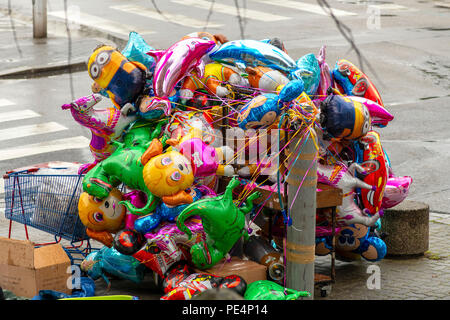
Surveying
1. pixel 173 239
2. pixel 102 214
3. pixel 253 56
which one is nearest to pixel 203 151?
pixel 173 239

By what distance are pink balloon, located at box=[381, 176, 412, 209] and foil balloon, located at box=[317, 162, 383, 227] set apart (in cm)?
29

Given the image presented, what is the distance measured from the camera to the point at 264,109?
6293mm

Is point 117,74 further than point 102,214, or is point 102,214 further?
point 117,74

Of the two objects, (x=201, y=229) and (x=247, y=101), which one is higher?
(x=247, y=101)

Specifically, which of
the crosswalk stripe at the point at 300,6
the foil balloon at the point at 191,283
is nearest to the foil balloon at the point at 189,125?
the foil balloon at the point at 191,283

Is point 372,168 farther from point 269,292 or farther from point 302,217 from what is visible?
point 269,292

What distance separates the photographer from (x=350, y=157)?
6.98 metres

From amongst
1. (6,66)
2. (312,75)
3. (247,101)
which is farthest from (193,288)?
(6,66)

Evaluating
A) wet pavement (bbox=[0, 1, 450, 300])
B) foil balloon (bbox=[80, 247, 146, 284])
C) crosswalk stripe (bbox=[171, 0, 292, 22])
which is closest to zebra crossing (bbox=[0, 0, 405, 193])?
crosswalk stripe (bbox=[171, 0, 292, 22])

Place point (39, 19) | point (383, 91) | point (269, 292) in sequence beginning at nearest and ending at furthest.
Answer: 1. point (269, 292)
2. point (383, 91)
3. point (39, 19)

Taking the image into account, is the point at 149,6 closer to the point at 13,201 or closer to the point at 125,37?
the point at 125,37

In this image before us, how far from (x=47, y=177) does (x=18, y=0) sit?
20.2 meters

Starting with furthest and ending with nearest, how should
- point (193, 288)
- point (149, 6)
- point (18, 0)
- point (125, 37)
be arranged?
point (18, 0) → point (149, 6) → point (125, 37) → point (193, 288)

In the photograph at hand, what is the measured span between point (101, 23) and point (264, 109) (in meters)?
16.5
